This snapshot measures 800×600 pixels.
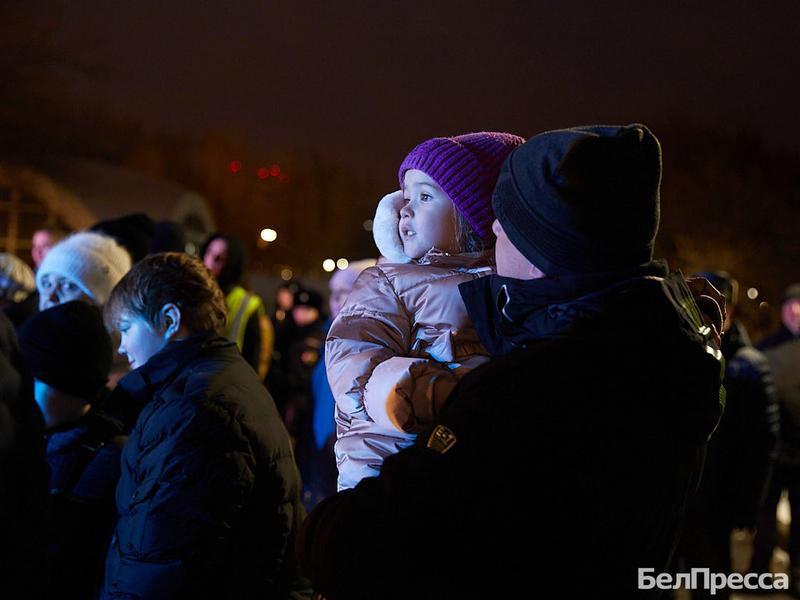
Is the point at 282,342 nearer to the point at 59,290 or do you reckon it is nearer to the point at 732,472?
the point at 59,290

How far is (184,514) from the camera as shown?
2.31 m

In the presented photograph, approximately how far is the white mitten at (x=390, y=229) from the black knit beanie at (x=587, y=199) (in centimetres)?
69

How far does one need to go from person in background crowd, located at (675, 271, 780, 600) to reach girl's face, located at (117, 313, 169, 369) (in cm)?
430

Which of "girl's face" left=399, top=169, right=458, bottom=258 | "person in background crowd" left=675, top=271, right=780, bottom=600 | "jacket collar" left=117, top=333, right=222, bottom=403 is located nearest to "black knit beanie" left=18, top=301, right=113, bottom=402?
"jacket collar" left=117, top=333, right=222, bottom=403

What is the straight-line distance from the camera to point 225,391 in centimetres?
254

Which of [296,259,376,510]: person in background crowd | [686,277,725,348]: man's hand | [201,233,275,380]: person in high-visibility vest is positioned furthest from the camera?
[201,233,275,380]: person in high-visibility vest

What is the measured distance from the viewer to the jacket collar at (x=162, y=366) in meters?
2.71

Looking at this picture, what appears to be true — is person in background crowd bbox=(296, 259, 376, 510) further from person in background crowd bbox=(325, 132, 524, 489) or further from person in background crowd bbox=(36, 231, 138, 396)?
person in background crowd bbox=(325, 132, 524, 489)

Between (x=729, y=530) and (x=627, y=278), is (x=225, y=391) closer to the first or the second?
(x=627, y=278)

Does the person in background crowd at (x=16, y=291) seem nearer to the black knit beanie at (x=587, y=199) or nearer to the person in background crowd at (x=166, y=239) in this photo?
the person in background crowd at (x=166, y=239)

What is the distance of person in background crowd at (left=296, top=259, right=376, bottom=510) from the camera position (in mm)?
5352

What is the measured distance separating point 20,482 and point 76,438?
2.32 feet

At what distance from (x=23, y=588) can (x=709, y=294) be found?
2.25 meters

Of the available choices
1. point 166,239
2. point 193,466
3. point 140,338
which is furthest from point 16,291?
point 193,466
